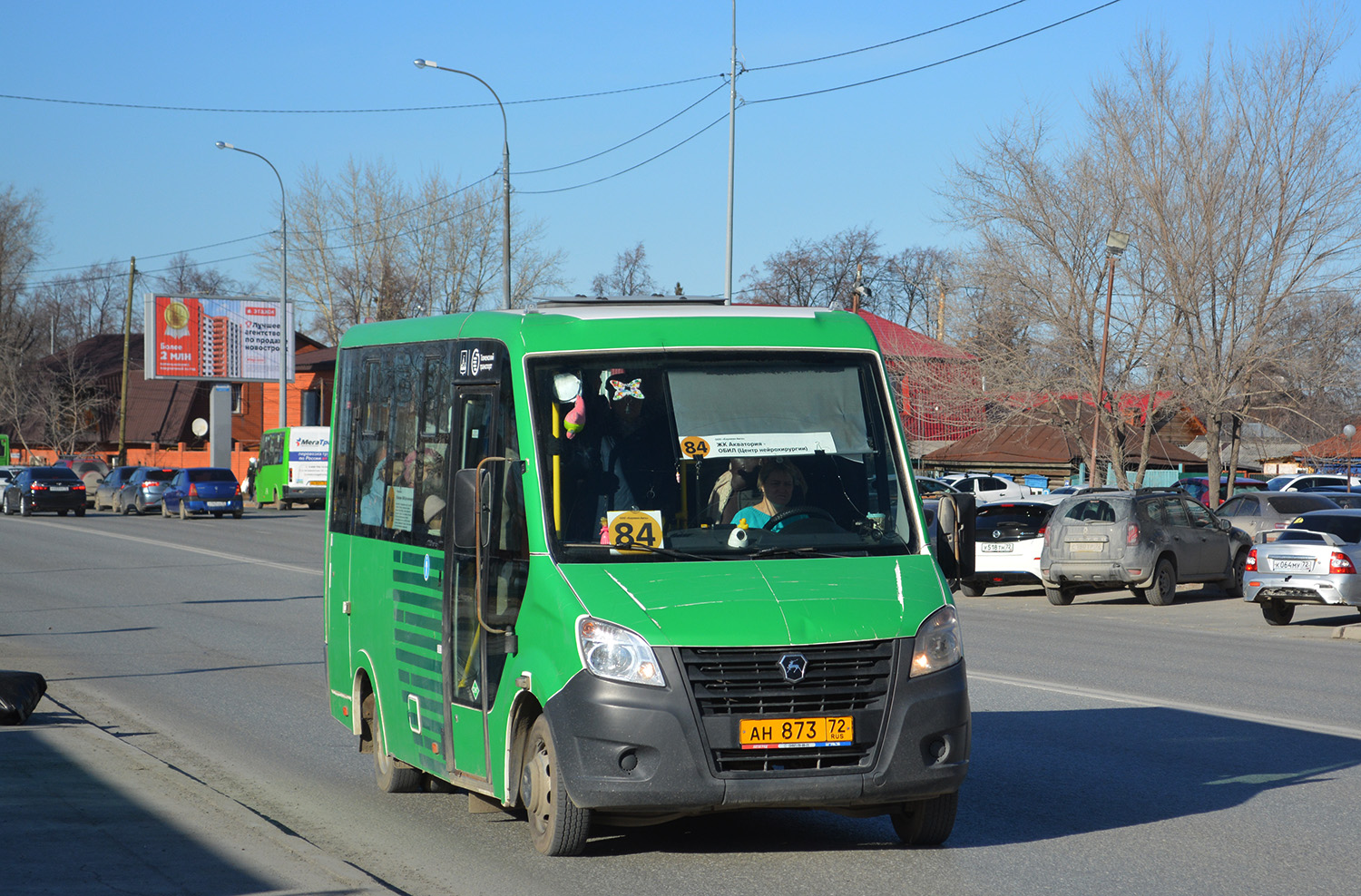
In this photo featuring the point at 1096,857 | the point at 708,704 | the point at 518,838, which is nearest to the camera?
the point at 708,704

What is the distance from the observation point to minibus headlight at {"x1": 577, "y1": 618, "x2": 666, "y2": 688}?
589cm

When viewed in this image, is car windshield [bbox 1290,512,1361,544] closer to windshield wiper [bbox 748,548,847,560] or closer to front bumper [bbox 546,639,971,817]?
windshield wiper [bbox 748,548,847,560]

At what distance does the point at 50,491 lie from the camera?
162 feet

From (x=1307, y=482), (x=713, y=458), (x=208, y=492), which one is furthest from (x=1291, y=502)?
(x=208, y=492)

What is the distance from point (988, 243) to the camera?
35.1 metres

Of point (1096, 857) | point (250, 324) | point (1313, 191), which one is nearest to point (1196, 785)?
point (1096, 857)

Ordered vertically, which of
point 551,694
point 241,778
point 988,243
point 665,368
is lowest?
point 241,778

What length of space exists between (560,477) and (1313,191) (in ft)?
92.3

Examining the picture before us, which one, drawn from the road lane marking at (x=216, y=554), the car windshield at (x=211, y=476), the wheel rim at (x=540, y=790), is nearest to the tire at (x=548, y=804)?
the wheel rim at (x=540, y=790)

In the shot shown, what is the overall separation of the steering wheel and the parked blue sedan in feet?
136

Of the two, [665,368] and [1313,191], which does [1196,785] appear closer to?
[665,368]

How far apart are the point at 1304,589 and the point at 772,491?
14.2 metres

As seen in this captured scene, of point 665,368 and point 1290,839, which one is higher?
point 665,368

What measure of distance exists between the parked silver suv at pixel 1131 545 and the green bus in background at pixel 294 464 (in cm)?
3341
